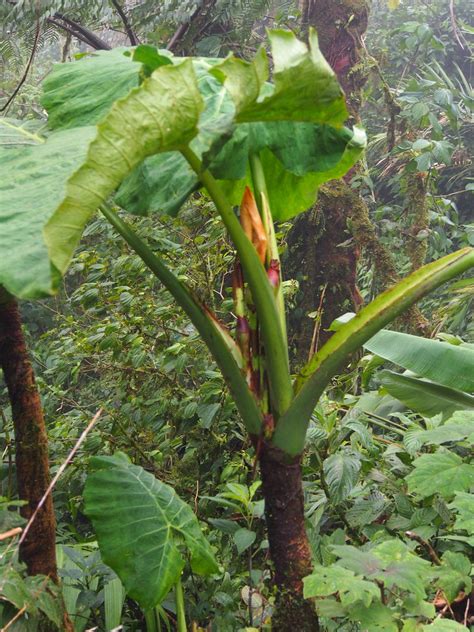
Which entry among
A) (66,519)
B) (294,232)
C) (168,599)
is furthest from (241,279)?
(294,232)

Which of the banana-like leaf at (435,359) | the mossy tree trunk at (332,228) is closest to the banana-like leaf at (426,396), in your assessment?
the banana-like leaf at (435,359)

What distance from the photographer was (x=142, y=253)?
116 cm

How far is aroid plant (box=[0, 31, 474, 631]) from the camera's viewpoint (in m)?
→ 0.82

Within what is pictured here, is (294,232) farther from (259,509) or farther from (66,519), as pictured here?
(259,509)

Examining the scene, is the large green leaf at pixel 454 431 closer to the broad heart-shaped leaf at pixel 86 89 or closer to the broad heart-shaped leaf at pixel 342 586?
the broad heart-shaped leaf at pixel 342 586

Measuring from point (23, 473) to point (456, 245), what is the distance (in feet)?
16.6

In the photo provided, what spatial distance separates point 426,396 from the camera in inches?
67.9

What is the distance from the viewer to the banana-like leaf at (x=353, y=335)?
1165 mm

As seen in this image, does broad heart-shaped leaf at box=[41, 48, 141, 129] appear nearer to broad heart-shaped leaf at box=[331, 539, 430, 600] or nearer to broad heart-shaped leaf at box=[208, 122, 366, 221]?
broad heart-shaped leaf at box=[208, 122, 366, 221]

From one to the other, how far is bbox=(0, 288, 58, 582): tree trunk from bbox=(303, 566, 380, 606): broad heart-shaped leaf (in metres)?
0.53

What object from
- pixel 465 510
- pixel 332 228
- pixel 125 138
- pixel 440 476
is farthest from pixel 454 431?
pixel 332 228

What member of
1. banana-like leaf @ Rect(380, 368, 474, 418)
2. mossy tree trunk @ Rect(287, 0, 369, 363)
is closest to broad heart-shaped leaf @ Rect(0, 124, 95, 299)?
banana-like leaf @ Rect(380, 368, 474, 418)

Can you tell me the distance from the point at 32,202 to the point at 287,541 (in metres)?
0.78

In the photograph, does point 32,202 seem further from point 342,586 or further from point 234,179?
point 342,586
